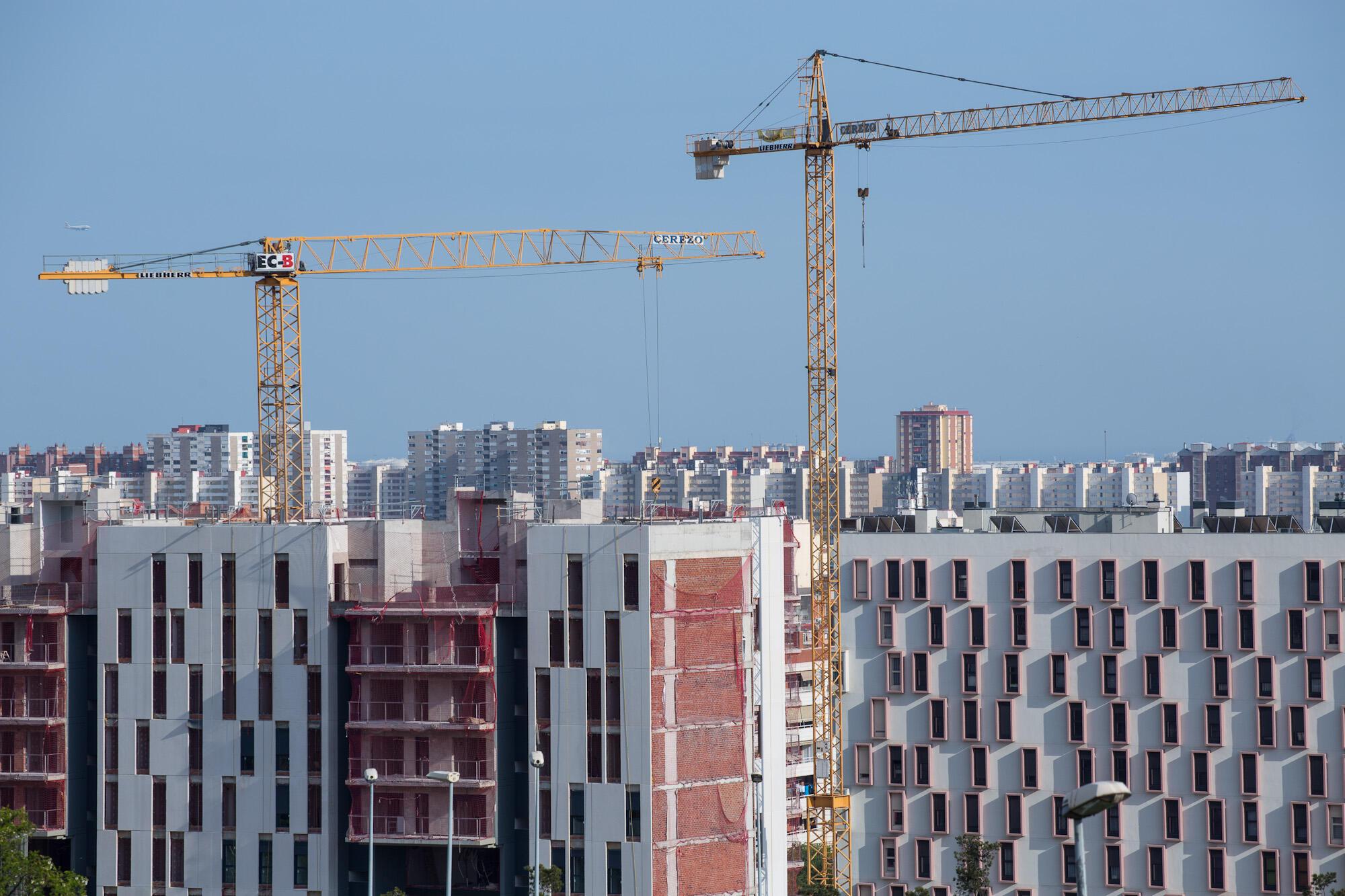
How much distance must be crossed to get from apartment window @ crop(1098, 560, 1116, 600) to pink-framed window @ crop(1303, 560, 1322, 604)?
20.2 ft

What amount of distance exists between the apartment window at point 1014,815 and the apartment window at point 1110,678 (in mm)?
4693

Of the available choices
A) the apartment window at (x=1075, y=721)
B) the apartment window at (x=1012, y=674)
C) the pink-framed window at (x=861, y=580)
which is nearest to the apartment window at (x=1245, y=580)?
the apartment window at (x=1075, y=721)

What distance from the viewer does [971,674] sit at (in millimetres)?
65688

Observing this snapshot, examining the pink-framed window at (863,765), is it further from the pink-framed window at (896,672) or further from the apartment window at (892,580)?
the apartment window at (892,580)

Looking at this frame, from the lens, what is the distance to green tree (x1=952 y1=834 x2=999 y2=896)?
62906 mm

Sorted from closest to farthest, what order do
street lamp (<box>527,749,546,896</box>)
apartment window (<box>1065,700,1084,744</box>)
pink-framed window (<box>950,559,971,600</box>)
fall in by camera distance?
street lamp (<box>527,749,546,896</box>), apartment window (<box>1065,700,1084,744</box>), pink-framed window (<box>950,559,971,600</box>)

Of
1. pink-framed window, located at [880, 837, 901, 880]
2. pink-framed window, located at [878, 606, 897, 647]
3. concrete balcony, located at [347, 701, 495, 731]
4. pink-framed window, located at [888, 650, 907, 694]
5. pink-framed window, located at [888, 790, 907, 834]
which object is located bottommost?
pink-framed window, located at [880, 837, 901, 880]

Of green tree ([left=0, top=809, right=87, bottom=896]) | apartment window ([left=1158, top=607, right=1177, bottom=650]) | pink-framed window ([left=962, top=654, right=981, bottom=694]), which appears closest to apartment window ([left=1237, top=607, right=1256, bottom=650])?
apartment window ([left=1158, top=607, right=1177, bottom=650])

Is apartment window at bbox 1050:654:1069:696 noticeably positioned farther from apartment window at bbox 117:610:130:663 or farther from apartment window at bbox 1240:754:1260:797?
apartment window at bbox 117:610:130:663

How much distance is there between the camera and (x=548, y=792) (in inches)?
1923

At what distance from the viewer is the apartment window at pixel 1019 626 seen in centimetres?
6494

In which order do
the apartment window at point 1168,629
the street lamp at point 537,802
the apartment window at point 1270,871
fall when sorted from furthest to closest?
the apartment window at point 1168,629, the apartment window at point 1270,871, the street lamp at point 537,802

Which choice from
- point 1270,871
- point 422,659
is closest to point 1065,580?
point 1270,871

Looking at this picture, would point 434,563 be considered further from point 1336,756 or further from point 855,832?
point 1336,756
